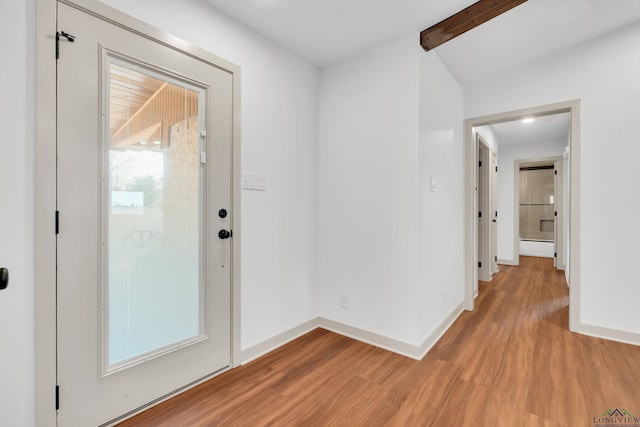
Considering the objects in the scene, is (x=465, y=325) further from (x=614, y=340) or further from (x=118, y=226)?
(x=118, y=226)

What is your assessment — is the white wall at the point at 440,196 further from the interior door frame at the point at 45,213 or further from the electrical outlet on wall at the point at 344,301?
the interior door frame at the point at 45,213

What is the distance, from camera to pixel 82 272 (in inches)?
56.5

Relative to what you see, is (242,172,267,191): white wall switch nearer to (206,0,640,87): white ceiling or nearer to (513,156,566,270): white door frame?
(206,0,640,87): white ceiling

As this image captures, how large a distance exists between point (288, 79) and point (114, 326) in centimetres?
222

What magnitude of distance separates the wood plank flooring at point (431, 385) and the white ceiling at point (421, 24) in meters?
2.52

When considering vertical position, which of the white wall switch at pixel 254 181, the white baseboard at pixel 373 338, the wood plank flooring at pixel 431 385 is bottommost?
the wood plank flooring at pixel 431 385

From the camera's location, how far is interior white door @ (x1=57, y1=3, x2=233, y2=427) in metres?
1.40

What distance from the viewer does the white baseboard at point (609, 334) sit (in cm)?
247

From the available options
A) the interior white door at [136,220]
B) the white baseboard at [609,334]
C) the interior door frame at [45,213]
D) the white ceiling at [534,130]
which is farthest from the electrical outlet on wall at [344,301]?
the white ceiling at [534,130]
